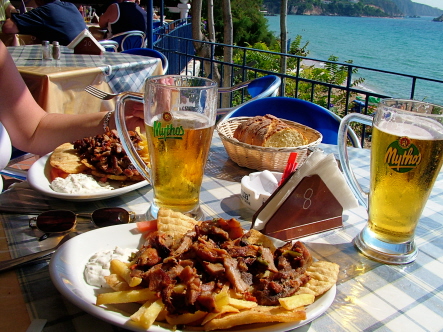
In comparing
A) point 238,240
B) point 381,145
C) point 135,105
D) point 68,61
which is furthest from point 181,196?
point 68,61

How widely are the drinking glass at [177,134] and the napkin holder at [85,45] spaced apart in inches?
131

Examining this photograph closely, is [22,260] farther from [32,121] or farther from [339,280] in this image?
[32,121]

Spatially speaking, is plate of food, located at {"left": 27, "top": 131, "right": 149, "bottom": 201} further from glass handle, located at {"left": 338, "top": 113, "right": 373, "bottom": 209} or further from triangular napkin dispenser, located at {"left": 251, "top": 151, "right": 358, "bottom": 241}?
glass handle, located at {"left": 338, "top": 113, "right": 373, "bottom": 209}

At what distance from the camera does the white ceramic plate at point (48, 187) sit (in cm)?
111

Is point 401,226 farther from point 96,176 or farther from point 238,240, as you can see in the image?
point 96,176

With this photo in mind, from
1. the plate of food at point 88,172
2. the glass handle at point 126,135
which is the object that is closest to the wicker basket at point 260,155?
the plate of food at point 88,172

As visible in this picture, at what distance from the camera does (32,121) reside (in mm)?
1922

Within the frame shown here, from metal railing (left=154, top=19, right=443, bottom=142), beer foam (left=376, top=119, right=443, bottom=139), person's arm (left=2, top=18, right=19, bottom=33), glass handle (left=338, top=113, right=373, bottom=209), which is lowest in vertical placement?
metal railing (left=154, top=19, right=443, bottom=142)

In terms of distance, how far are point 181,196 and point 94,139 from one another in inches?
19.1

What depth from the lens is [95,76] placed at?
11.2 feet

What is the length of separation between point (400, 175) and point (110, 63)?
334 centimetres

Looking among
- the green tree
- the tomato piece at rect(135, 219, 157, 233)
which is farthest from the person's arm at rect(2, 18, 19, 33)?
the green tree

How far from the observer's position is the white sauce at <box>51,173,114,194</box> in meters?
1.15

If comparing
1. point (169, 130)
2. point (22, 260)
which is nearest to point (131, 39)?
point (169, 130)
